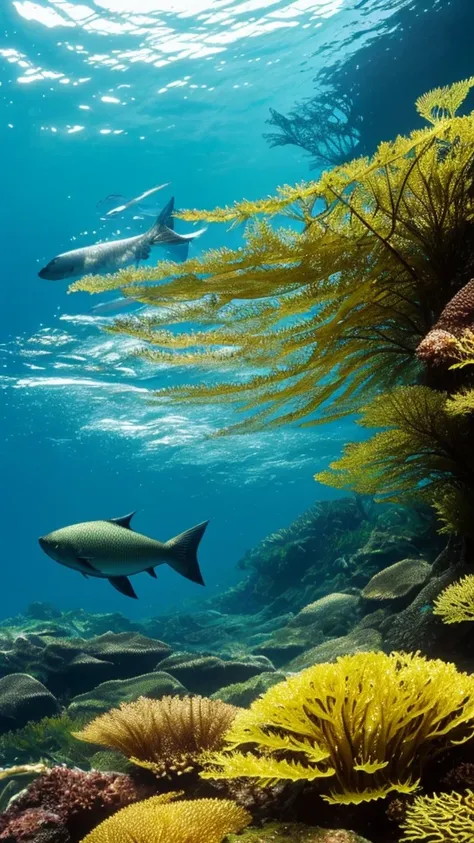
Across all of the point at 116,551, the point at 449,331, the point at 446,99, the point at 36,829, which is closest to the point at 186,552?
the point at 116,551

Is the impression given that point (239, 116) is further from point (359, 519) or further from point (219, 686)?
point (219, 686)

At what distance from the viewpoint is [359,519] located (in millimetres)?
Answer: 18484

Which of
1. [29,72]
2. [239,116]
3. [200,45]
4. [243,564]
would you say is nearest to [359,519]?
[243,564]

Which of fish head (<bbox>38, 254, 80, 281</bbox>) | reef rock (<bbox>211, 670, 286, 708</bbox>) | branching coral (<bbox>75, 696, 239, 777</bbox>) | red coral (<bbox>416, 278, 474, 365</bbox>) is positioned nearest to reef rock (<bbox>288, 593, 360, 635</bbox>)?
reef rock (<bbox>211, 670, 286, 708</bbox>)

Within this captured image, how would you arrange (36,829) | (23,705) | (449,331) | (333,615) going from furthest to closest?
(333,615) → (23,705) → (449,331) → (36,829)

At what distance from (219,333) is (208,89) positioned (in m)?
13.5

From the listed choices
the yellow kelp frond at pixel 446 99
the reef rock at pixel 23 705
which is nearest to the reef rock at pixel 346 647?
the reef rock at pixel 23 705

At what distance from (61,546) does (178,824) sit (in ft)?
8.66

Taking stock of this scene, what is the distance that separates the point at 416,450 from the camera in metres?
3.37

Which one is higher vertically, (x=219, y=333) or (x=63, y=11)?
(x=63, y=11)

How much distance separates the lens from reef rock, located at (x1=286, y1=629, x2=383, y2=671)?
17.9 feet

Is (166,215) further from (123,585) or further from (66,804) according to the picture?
(66,804)

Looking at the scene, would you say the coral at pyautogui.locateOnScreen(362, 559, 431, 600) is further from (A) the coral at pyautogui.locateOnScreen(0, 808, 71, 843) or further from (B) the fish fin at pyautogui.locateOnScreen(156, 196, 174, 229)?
(B) the fish fin at pyautogui.locateOnScreen(156, 196, 174, 229)

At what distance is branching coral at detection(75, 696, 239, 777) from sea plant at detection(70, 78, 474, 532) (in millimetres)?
1879
